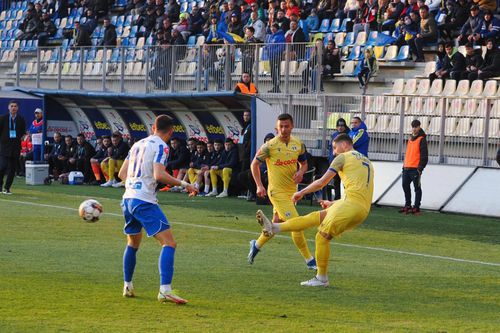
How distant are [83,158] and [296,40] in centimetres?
723

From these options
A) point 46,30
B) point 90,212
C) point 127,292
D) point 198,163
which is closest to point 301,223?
point 90,212

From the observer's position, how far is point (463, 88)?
25281 millimetres

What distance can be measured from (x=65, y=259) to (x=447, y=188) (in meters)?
11.7

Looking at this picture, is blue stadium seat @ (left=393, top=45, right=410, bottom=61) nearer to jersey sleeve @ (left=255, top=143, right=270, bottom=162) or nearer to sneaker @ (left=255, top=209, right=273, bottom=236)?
jersey sleeve @ (left=255, top=143, right=270, bottom=162)

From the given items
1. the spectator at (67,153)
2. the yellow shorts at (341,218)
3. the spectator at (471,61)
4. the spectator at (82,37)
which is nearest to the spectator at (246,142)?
the spectator at (471,61)

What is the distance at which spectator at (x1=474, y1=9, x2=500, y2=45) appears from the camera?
2598cm

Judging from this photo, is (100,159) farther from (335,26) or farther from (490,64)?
(490,64)

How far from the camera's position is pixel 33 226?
1823cm

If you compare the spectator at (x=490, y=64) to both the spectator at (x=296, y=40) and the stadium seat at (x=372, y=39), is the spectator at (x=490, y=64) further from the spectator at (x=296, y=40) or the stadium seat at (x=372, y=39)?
the stadium seat at (x=372, y=39)

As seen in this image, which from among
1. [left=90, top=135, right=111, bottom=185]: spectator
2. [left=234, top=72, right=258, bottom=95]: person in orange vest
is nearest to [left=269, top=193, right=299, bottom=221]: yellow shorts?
[left=234, top=72, right=258, bottom=95]: person in orange vest

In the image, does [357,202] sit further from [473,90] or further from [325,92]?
[325,92]

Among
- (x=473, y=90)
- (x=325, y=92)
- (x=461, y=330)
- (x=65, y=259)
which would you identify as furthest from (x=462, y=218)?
(x=461, y=330)

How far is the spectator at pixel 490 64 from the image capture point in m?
25.1

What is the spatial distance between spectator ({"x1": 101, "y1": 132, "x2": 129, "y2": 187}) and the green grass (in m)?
9.59
